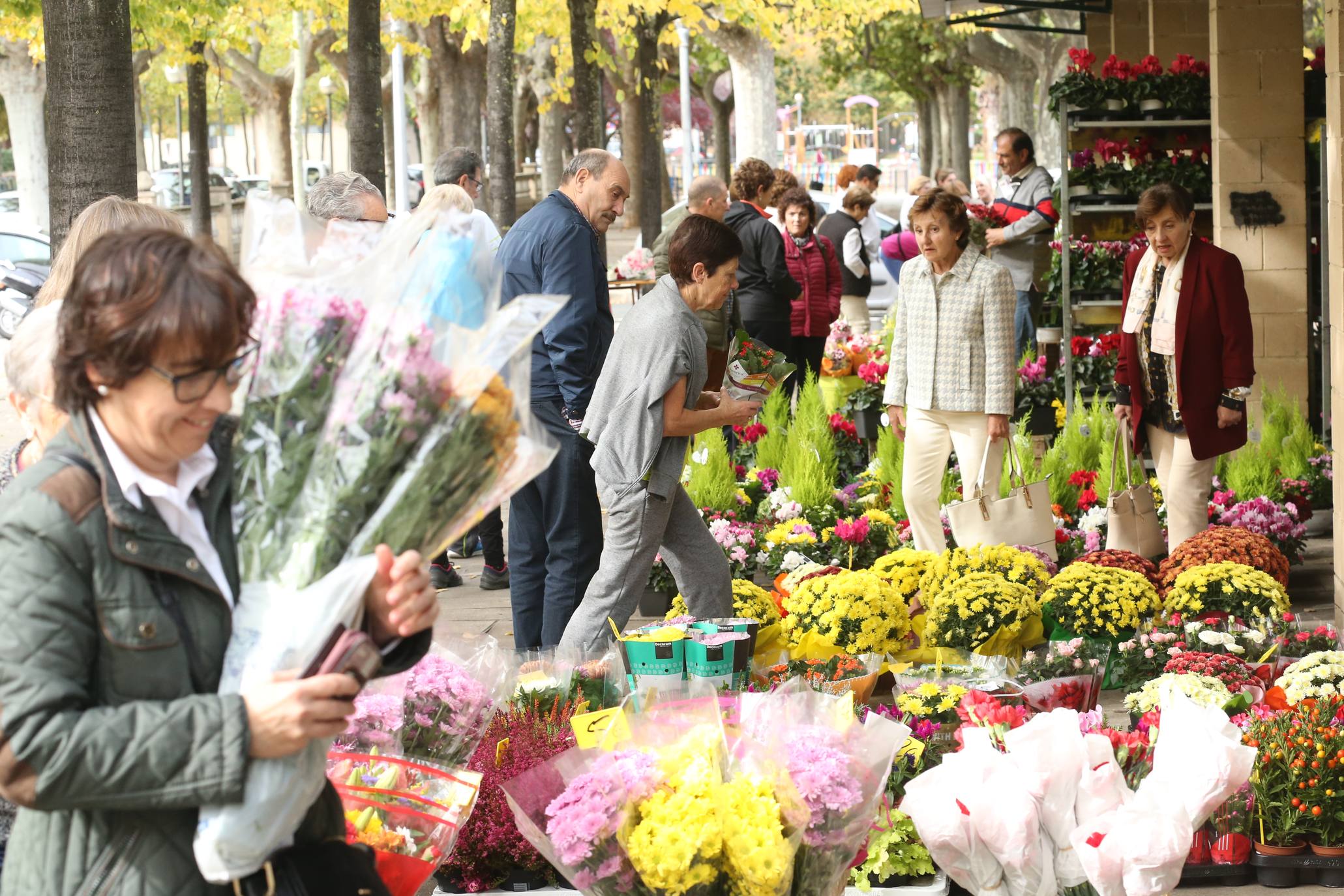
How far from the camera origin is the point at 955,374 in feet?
22.6

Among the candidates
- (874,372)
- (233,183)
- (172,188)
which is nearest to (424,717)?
(874,372)

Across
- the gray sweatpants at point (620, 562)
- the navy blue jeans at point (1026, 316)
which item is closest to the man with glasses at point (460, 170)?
the gray sweatpants at point (620, 562)

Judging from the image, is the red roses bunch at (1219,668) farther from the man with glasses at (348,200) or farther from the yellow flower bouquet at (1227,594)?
the man with glasses at (348,200)

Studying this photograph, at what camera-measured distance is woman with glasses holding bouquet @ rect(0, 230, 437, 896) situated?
77.8 inches

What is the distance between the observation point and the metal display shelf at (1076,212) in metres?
10.0

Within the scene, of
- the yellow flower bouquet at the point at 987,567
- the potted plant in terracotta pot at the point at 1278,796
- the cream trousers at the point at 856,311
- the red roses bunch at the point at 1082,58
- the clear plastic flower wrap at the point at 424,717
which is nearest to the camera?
the clear plastic flower wrap at the point at 424,717

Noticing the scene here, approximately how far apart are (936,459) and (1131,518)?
0.92 m

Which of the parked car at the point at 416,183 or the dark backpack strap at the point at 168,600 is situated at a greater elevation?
the parked car at the point at 416,183

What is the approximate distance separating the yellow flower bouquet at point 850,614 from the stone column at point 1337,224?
171 centimetres

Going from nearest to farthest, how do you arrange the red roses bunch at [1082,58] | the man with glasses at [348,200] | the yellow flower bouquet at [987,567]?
the yellow flower bouquet at [987,567] < the man with glasses at [348,200] < the red roses bunch at [1082,58]

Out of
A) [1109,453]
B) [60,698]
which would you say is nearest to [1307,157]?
[1109,453]

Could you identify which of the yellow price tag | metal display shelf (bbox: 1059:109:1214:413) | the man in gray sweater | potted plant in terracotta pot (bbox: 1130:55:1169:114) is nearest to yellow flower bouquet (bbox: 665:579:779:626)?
the yellow price tag

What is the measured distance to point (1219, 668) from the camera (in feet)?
16.9

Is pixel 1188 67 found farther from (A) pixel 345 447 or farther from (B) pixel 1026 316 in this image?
(A) pixel 345 447
